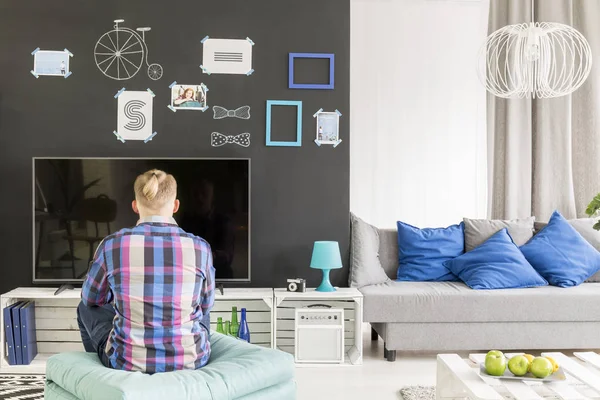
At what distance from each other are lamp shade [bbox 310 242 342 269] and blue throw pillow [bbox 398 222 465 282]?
0.66 m

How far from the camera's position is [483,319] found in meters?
3.97

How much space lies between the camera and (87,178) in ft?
13.3

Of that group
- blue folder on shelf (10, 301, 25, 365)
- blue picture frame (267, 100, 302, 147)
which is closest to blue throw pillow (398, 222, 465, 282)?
blue picture frame (267, 100, 302, 147)

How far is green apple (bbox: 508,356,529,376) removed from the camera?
2.46 meters

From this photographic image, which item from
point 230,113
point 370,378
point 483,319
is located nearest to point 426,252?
point 483,319

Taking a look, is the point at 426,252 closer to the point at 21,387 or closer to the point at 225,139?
the point at 225,139

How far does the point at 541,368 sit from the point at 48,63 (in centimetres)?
357

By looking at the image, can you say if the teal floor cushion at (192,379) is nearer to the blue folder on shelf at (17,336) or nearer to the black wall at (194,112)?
the blue folder on shelf at (17,336)

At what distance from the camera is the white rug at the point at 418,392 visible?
3238 millimetres

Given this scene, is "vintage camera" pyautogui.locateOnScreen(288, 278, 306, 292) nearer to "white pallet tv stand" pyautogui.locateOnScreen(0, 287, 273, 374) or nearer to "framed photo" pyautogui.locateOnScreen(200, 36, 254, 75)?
"white pallet tv stand" pyautogui.locateOnScreen(0, 287, 273, 374)

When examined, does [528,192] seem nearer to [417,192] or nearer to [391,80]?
[417,192]

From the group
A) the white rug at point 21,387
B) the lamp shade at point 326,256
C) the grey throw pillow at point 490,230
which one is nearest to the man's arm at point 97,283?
the white rug at point 21,387

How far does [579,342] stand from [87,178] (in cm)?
334

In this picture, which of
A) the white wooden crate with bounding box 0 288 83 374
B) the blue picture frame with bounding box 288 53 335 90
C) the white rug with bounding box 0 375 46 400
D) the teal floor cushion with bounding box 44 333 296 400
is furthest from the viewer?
the blue picture frame with bounding box 288 53 335 90
